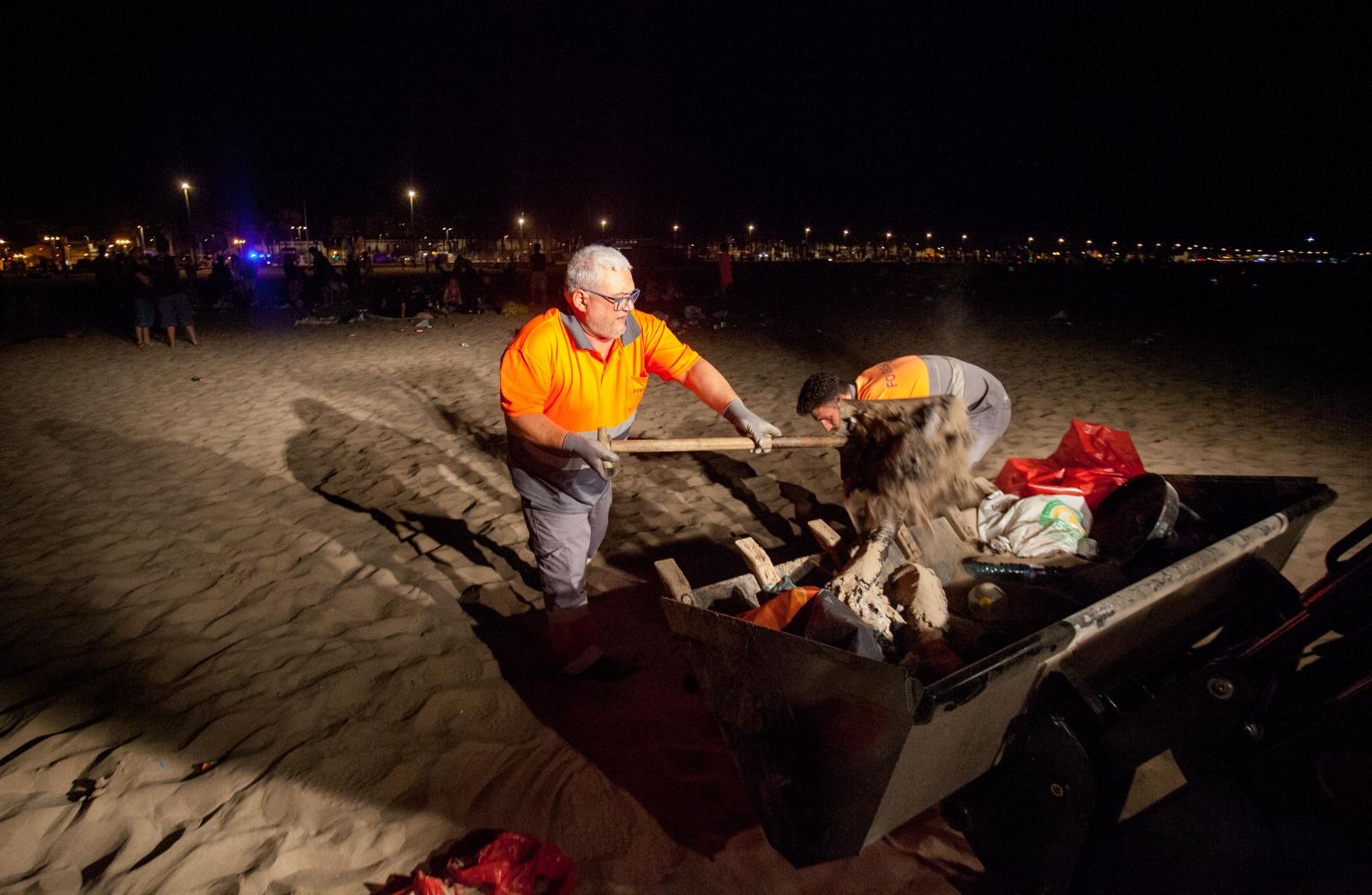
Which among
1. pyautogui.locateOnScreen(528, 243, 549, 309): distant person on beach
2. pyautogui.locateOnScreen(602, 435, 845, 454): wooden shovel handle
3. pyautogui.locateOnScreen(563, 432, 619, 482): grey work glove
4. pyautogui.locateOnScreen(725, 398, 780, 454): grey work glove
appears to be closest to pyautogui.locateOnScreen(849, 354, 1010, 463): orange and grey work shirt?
pyautogui.locateOnScreen(602, 435, 845, 454): wooden shovel handle

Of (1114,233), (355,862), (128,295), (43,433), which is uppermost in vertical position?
(1114,233)

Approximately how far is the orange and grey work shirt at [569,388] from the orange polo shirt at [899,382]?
1279 mm

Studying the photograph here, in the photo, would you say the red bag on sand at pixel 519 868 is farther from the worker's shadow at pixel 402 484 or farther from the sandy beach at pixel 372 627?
the worker's shadow at pixel 402 484

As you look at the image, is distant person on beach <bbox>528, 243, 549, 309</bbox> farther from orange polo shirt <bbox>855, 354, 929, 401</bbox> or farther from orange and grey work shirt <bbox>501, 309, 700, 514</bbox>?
orange and grey work shirt <bbox>501, 309, 700, 514</bbox>

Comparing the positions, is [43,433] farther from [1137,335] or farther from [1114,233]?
[1114,233]

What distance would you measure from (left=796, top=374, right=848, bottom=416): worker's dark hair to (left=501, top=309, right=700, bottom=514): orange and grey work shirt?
2.72 feet

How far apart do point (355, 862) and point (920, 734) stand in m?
2.13

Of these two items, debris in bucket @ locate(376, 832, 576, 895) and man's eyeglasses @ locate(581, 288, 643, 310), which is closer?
debris in bucket @ locate(376, 832, 576, 895)

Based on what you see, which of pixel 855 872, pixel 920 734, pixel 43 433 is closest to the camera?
pixel 920 734

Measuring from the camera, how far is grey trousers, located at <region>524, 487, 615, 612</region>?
10.1 ft

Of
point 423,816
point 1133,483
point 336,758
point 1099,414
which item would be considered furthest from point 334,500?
point 1099,414

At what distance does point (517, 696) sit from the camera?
10.7 ft

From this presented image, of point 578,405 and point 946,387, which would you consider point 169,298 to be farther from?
point 946,387

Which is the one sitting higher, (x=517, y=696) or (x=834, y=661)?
(x=834, y=661)
